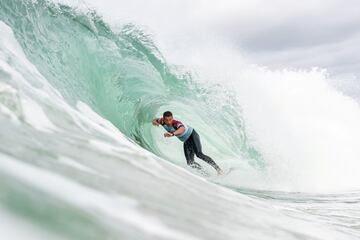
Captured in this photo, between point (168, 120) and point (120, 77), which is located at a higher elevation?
point (120, 77)

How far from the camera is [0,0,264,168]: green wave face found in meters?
6.99

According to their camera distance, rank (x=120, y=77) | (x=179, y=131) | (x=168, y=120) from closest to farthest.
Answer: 1. (x=168, y=120)
2. (x=179, y=131)
3. (x=120, y=77)

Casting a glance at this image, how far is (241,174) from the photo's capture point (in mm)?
9453

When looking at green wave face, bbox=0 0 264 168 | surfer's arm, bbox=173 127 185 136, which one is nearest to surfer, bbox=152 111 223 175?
surfer's arm, bbox=173 127 185 136

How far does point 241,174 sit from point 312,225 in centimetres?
486

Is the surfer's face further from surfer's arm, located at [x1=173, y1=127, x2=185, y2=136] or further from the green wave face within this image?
the green wave face

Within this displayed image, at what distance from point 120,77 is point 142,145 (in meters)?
1.30

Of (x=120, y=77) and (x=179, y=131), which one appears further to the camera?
(x=120, y=77)

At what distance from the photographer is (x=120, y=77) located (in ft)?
30.2

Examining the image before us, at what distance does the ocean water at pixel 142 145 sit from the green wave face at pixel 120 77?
0.03 meters

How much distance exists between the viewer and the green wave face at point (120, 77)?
6.99m

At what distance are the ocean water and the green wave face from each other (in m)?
0.03

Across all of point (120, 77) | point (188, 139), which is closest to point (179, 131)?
point (188, 139)

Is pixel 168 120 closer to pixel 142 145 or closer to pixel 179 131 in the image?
pixel 179 131
